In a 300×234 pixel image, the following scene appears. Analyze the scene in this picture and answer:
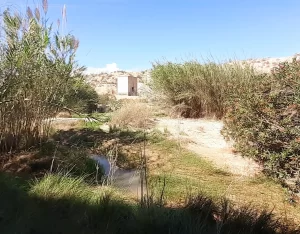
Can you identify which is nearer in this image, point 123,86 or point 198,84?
point 198,84

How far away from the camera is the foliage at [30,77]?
438 cm

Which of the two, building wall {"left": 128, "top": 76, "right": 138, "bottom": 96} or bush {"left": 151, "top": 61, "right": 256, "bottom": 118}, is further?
building wall {"left": 128, "top": 76, "right": 138, "bottom": 96}

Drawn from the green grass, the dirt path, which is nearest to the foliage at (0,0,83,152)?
the green grass

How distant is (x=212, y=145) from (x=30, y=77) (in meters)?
3.76

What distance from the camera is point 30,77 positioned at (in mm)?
4711

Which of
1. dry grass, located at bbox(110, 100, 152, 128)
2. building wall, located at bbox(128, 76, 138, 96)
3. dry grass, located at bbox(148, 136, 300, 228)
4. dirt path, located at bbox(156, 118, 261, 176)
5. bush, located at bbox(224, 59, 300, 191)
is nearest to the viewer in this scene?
dry grass, located at bbox(148, 136, 300, 228)

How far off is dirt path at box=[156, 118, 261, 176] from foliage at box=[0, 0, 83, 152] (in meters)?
2.70

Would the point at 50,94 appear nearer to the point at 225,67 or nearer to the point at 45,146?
the point at 45,146

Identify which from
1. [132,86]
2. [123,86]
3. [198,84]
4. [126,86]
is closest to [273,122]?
[198,84]

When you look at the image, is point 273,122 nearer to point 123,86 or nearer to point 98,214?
point 98,214

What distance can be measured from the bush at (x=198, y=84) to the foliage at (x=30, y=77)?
554 centimetres

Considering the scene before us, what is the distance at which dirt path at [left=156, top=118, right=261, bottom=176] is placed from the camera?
5125 millimetres

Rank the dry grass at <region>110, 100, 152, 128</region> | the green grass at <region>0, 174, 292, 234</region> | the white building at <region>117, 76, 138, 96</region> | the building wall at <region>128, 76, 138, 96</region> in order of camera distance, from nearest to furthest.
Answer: the green grass at <region>0, 174, 292, 234</region>, the dry grass at <region>110, 100, 152, 128</region>, the white building at <region>117, 76, 138, 96</region>, the building wall at <region>128, 76, 138, 96</region>

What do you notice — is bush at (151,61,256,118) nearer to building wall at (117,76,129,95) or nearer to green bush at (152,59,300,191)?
green bush at (152,59,300,191)
